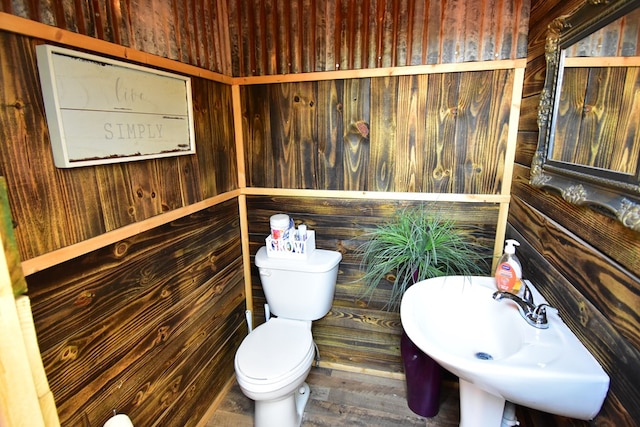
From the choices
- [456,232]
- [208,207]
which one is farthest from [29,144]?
[456,232]

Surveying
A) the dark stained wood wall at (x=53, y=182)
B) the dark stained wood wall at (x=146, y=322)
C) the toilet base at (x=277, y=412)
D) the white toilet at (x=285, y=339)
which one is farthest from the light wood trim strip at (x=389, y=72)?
the toilet base at (x=277, y=412)

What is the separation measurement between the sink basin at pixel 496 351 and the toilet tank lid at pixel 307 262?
544mm

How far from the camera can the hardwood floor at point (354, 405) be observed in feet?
5.74

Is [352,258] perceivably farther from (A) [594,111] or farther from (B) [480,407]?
(A) [594,111]

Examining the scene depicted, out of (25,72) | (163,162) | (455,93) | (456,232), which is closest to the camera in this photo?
(25,72)

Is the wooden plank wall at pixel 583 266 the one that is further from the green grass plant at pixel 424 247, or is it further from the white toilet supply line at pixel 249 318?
the white toilet supply line at pixel 249 318

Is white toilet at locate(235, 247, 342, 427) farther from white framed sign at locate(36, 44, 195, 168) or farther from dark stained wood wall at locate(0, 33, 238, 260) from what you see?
white framed sign at locate(36, 44, 195, 168)

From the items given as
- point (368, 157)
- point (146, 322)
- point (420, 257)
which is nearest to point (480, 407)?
point (420, 257)

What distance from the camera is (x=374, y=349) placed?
2.03 meters

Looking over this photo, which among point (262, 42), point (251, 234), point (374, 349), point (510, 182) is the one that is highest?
point (262, 42)

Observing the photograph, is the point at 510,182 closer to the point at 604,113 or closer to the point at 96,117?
the point at 604,113

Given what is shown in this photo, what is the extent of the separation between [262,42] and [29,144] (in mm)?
1238

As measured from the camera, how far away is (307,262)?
1778mm

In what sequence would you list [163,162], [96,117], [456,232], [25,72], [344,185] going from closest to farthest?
[25,72]
[96,117]
[163,162]
[456,232]
[344,185]
